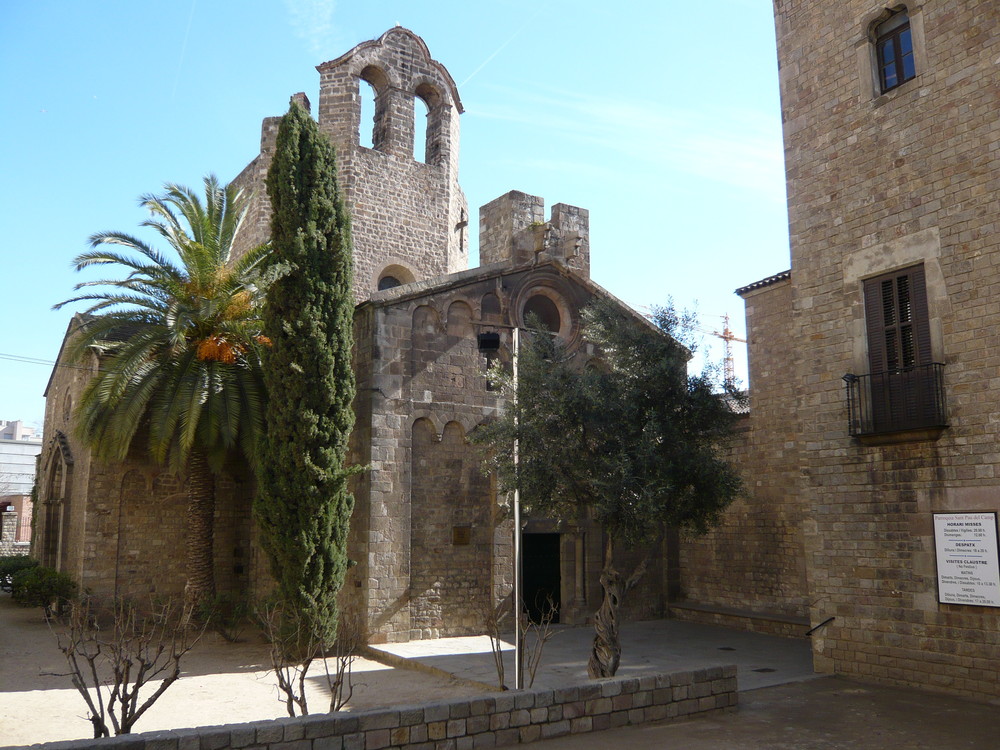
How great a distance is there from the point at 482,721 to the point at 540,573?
8606 millimetres

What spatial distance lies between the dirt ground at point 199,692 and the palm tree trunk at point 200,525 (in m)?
1.36

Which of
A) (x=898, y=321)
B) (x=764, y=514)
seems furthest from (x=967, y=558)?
(x=764, y=514)

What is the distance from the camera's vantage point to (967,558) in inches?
365

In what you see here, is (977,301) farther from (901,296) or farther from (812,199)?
(812,199)

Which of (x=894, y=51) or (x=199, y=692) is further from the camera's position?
(x=894, y=51)

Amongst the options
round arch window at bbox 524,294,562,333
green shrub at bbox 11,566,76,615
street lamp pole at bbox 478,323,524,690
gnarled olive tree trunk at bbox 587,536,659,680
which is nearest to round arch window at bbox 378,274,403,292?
round arch window at bbox 524,294,562,333

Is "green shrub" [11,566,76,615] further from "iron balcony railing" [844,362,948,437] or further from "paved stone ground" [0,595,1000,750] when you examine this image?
"iron balcony railing" [844,362,948,437]

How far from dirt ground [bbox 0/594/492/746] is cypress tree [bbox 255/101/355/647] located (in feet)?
3.95

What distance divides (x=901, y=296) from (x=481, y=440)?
19.8 feet

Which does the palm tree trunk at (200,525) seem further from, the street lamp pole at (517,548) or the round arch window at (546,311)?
the round arch window at (546,311)

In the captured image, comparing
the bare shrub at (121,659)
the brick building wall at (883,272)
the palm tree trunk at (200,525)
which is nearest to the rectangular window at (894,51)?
the brick building wall at (883,272)

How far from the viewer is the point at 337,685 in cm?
685

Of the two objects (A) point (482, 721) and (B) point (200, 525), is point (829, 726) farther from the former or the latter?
(B) point (200, 525)

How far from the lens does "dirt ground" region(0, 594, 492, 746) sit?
340 inches
